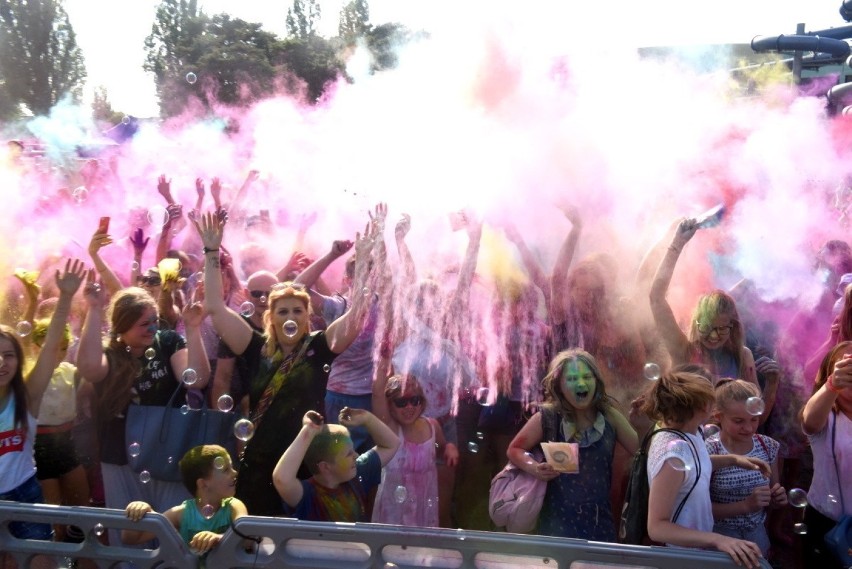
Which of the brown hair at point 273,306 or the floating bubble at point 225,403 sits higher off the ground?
the brown hair at point 273,306

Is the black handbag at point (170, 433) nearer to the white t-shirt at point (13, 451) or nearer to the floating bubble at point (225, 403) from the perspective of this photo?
the floating bubble at point (225, 403)

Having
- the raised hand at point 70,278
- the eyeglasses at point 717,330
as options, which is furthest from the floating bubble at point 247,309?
the eyeglasses at point 717,330

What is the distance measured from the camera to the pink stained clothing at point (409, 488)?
11.4 feet

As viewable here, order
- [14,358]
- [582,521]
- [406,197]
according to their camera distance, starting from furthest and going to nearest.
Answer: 1. [406,197]
2. [14,358]
3. [582,521]

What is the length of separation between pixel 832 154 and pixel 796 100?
876 millimetres

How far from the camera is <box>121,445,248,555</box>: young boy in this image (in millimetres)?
2980

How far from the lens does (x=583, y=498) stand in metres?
3.10

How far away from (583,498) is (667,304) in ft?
3.15

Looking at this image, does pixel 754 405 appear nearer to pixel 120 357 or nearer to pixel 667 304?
pixel 667 304

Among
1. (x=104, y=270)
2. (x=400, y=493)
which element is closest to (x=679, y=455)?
(x=400, y=493)

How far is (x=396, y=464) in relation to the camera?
11.4ft

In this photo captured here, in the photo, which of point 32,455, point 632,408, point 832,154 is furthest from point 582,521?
point 832,154

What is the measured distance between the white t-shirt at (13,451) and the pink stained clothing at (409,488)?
1329 mm

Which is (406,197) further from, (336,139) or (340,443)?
(340,443)
